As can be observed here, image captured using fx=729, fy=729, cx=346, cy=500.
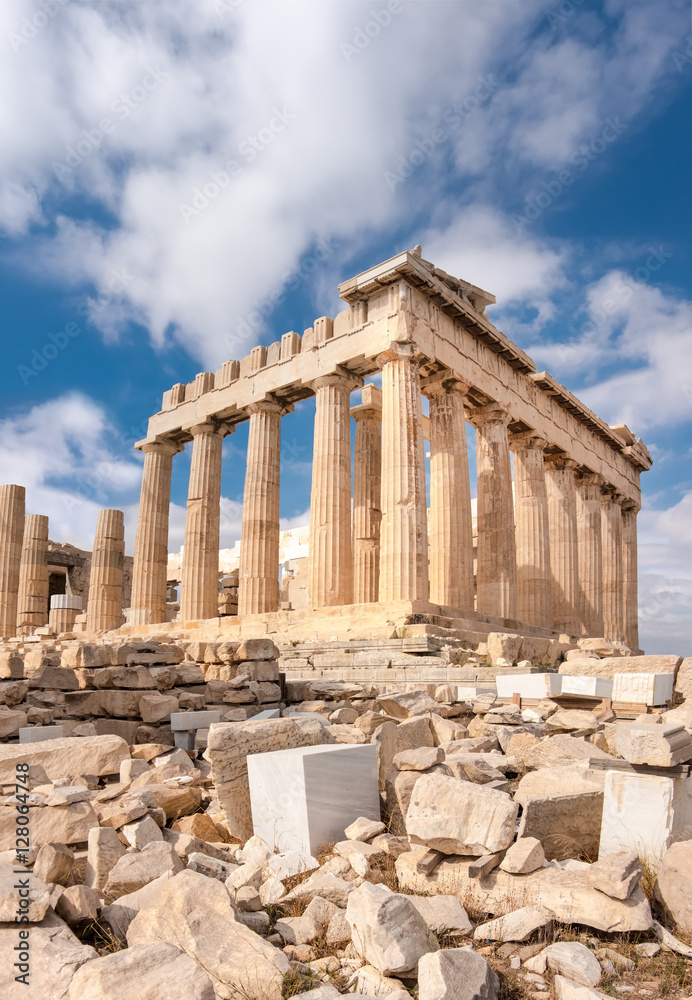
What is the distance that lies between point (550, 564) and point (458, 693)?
17072mm

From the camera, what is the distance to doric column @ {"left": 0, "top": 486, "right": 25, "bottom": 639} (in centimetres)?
3052

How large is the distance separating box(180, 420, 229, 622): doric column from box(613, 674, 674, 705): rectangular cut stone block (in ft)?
54.0

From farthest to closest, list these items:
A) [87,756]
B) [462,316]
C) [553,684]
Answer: [462,316] < [553,684] < [87,756]

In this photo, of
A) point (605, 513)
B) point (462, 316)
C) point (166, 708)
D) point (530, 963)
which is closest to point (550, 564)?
point (605, 513)

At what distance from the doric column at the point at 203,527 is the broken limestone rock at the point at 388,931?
2049 cm

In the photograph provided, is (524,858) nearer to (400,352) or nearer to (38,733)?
(38,733)

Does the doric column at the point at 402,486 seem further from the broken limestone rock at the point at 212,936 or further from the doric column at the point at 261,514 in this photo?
the broken limestone rock at the point at 212,936

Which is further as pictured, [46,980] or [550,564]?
[550,564]

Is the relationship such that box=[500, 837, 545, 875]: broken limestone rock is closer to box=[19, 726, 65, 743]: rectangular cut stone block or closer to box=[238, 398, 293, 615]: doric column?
box=[19, 726, 65, 743]: rectangular cut stone block

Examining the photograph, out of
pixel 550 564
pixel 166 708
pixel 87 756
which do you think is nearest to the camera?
pixel 87 756

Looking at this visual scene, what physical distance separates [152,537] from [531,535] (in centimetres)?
1349

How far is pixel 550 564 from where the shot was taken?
1041 inches

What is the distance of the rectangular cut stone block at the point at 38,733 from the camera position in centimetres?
800

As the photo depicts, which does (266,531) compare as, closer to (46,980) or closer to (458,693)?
(458,693)
